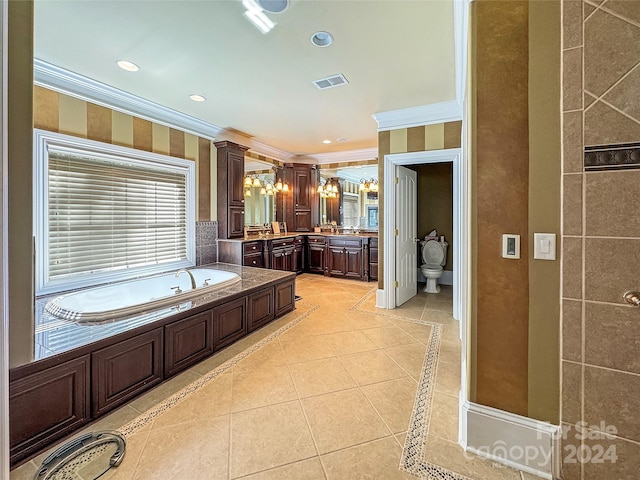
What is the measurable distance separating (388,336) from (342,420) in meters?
1.38

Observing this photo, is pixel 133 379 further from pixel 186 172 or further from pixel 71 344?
pixel 186 172

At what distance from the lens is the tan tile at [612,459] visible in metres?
1.20

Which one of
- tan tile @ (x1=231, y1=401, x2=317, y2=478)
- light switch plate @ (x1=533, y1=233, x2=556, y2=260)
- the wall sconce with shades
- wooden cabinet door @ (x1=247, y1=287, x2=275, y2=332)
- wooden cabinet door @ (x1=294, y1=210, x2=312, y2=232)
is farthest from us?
wooden cabinet door @ (x1=294, y1=210, x2=312, y2=232)

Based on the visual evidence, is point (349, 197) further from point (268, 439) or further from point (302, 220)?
point (268, 439)

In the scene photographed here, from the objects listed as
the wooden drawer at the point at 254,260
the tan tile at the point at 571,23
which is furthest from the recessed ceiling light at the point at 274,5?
the wooden drawer at the point at 254,260

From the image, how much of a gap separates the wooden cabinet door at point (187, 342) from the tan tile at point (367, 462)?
1.40 meters

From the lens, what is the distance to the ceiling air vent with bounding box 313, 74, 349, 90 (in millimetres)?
2760

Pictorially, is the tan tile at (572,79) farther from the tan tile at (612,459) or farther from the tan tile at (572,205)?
the tan tile at (612,459)

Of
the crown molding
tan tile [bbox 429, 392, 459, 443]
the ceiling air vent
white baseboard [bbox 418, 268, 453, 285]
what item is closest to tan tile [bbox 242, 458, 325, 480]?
tan tile [bbox 429, 392, 459, 443]

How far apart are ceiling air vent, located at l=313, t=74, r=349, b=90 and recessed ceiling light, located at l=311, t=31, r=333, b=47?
520mm

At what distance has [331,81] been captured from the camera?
284 centimetres

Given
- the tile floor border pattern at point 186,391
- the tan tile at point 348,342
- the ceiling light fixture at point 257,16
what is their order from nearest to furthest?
1. the tile floor border pattern at point 186,391
2. the ceiling light fixture at point 257,16
3. the tan tile at point 348,342

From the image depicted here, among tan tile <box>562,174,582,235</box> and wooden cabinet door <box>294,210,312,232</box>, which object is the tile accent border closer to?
tan tile <box>562,174,582,235</box>

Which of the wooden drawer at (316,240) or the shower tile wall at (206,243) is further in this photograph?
the wooden drawer at (316,240)
